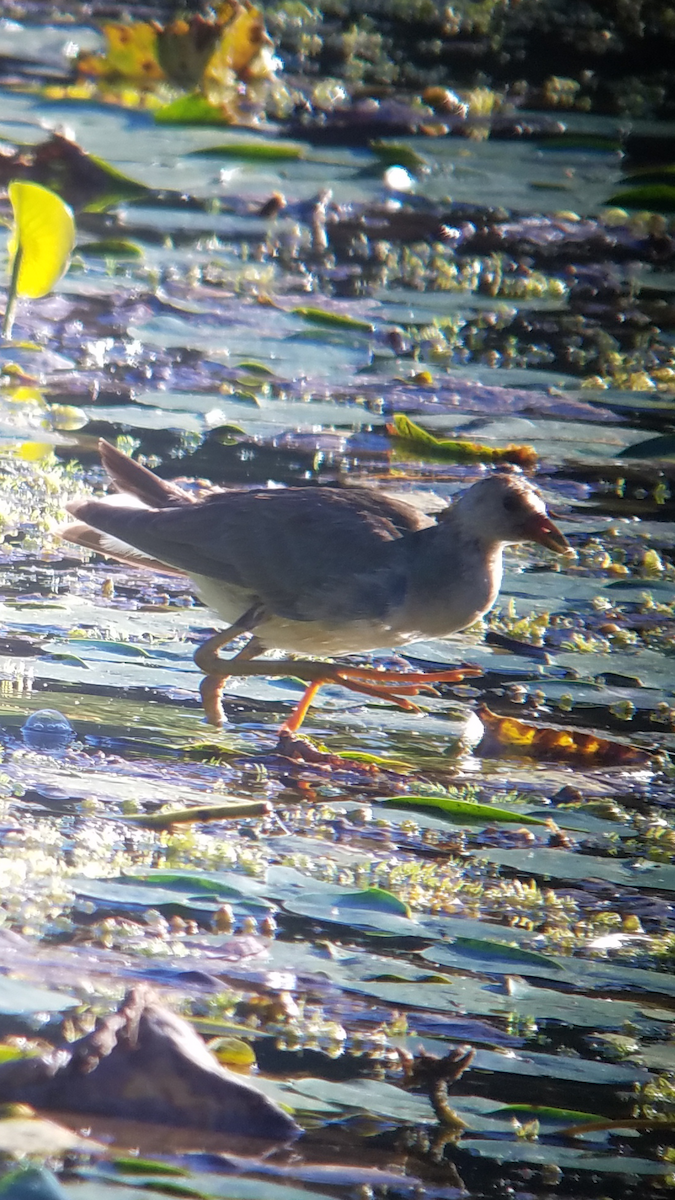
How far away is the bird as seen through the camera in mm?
3996

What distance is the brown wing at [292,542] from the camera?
401 centimetres

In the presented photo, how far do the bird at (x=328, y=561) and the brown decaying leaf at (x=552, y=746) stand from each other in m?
0.25

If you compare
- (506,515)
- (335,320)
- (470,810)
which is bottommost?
(470,810)

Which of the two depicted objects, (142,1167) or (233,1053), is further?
Result: (233,1053)

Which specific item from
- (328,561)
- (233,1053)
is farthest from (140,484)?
(233,1053)

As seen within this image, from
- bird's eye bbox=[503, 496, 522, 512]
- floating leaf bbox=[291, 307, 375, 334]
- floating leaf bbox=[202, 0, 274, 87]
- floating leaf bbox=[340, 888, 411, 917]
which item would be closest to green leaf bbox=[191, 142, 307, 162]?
floating leaf bbox=[291, 307, 375, 334]

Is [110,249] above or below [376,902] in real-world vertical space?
above

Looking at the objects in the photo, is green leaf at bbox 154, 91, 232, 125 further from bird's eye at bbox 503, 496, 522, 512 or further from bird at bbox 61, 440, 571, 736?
bird's eye at bbox 503, 496, 522, 512

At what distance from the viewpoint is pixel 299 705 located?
387 centimetres

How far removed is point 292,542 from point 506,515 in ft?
2.00

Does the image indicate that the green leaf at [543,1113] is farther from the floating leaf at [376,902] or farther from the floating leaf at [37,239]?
the floating leaf at [37,239]

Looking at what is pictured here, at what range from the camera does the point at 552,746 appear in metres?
3.69

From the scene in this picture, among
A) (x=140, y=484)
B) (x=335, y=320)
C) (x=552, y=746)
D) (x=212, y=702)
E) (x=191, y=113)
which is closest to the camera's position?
(x=552, y=746)

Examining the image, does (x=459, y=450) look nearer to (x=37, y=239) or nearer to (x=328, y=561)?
(x=328, y=561)
